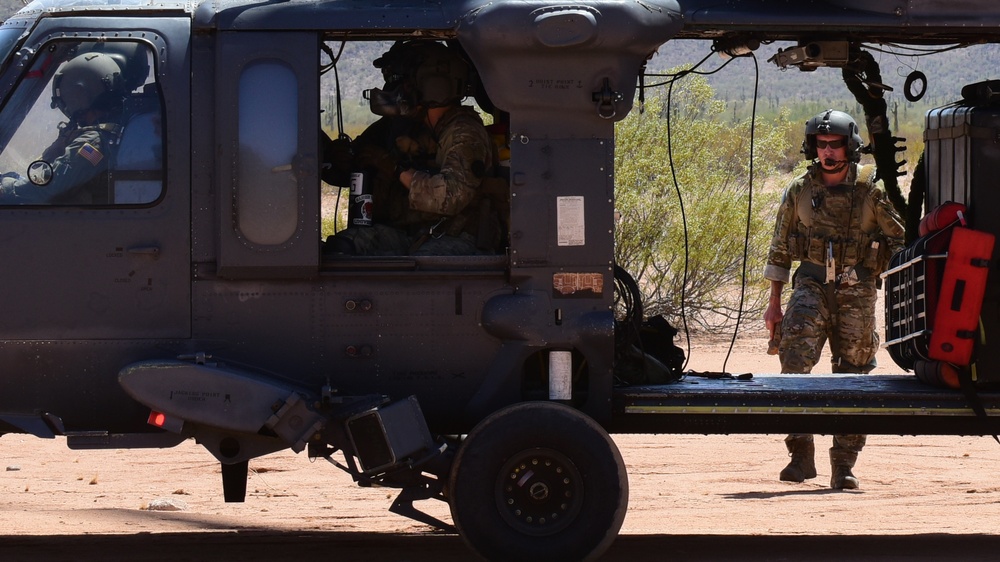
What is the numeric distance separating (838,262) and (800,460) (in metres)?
1.36

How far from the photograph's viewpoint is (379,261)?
21.2ft

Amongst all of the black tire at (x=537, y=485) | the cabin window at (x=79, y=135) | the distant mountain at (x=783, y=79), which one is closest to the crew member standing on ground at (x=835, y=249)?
the black tire at (x=537, y=485)

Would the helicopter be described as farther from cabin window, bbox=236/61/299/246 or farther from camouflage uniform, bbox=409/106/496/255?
camouflage uniform, bbox=409/106/496/255

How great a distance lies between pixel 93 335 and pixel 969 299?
3916 mm

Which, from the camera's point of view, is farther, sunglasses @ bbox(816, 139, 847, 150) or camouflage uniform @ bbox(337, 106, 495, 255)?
sunglasses @ bbox(816, 139, 847, 150)

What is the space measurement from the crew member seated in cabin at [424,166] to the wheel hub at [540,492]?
1.03 metres

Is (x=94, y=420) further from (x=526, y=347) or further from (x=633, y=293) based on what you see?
(x=633, y=293)

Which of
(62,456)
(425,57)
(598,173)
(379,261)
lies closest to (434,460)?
(379,261)

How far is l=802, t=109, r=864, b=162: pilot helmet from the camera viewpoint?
8.59 meters

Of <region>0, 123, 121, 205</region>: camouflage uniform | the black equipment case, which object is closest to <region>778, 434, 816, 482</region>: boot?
the black equipment case

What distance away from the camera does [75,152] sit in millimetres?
6363

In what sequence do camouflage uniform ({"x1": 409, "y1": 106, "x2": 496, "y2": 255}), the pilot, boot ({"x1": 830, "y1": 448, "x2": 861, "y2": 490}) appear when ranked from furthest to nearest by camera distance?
1. boot ({"x1": 830, "y1": 448, "x2": 861, "y2": 490})
2. camouflage uniform ({"x1": 409, "y1": 106, "x2": 496, "y2": 255})
3. the pilot

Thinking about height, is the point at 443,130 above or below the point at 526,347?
above

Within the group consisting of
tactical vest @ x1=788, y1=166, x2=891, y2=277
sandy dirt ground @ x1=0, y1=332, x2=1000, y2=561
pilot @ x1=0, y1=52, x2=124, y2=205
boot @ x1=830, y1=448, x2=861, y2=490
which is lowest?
sandy dirt ground @ x1=0, y1=332, x2=1000, y2=561
